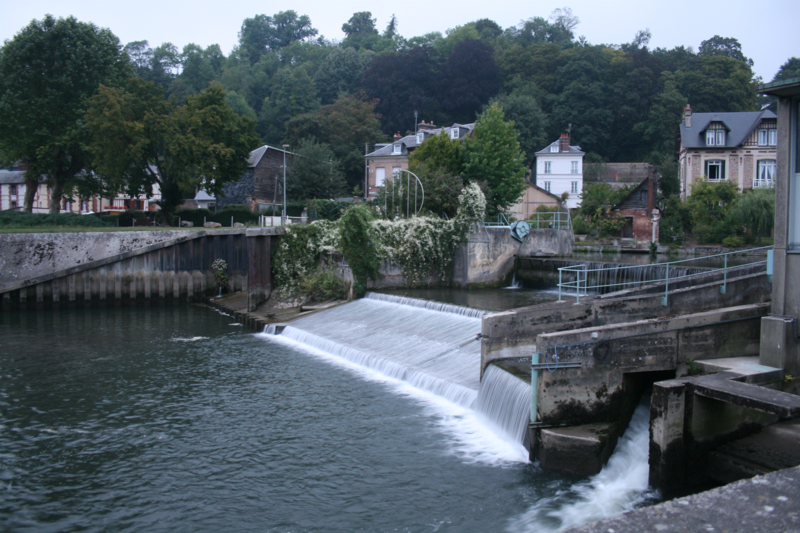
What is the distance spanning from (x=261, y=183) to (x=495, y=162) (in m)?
28.4

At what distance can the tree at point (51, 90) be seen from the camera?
141 feet

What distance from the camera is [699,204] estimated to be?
39.0 m

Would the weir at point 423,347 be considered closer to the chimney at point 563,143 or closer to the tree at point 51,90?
the tree at point 51,90

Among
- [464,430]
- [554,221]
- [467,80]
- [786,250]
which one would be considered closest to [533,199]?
[554,221]

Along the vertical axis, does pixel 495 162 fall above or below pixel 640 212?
above

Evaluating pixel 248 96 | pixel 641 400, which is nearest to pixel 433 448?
pixel 641 400

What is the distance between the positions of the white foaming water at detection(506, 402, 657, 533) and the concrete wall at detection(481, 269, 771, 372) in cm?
269

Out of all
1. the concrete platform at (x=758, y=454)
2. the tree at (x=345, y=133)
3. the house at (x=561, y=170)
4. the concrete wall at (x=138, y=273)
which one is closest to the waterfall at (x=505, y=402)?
the concrete platform at (x=758, y=454)

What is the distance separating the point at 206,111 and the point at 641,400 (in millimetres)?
40706

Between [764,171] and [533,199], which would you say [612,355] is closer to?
[533,199]

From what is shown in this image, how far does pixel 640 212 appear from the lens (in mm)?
39438

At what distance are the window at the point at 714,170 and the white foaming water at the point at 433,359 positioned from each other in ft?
120

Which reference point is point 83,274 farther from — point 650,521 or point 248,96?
point 248,96

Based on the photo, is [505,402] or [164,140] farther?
[164,140]
